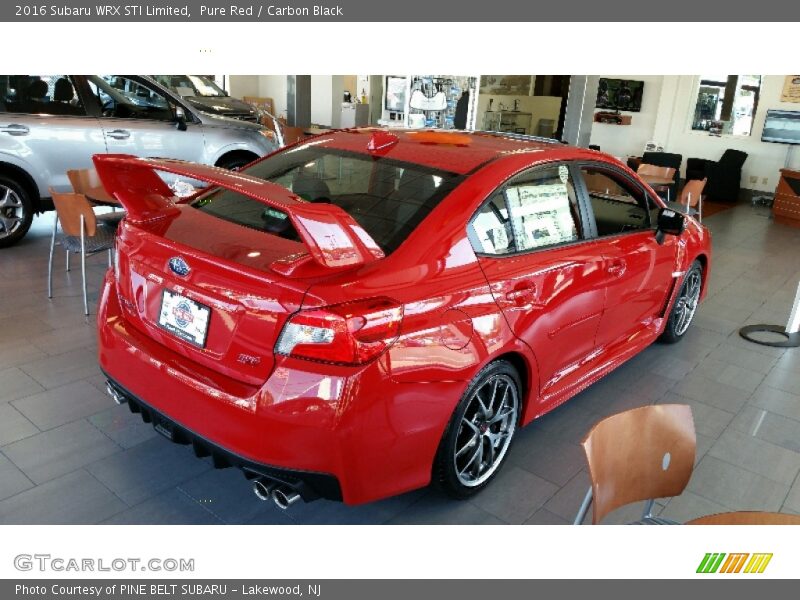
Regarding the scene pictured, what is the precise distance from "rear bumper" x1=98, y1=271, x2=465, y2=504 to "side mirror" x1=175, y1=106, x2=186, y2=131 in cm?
431

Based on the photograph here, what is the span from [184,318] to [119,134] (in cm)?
424

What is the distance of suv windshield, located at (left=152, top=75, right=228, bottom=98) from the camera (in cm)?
1066

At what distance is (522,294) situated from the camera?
242 cm

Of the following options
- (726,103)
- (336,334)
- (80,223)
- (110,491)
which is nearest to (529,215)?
(336,334)

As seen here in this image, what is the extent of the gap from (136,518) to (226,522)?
315mm

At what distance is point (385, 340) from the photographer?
1.93 meters

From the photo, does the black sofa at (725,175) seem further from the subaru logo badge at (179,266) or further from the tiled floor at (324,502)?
the subaru logo badge at (179,266)

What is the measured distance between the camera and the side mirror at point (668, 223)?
3342 mm

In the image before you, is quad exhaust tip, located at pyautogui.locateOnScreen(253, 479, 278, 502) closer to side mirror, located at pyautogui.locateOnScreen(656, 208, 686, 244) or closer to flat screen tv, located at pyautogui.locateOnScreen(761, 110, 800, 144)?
side mirror, located at pyautogui.locateOnScreen(656, 208, 686, 244)

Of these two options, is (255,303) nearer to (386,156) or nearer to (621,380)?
(386,156)

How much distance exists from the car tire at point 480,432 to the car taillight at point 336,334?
0.52 meters

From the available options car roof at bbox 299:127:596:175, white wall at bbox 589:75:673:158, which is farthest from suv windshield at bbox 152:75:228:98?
car roof at bbox 299:127:596:175

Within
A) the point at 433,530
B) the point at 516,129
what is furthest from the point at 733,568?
the point at 516,129
